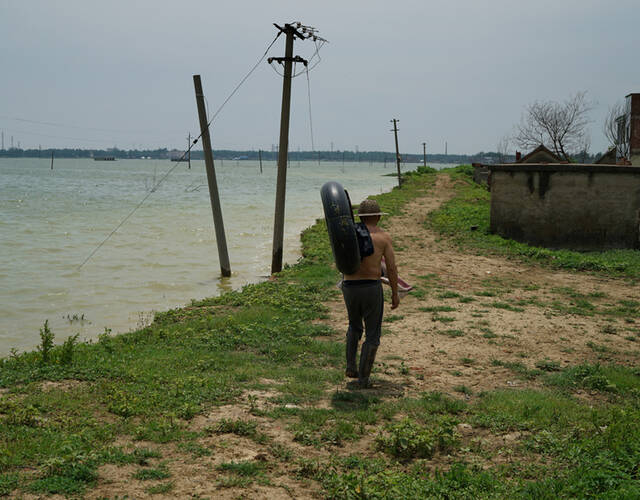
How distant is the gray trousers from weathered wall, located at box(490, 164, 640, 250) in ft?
41.8

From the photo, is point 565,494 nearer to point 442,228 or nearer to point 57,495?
point 57,495

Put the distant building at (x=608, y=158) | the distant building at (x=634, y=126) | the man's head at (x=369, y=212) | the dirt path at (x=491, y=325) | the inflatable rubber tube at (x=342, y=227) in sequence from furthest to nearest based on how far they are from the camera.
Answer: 1. the distant building at (x=608, y=158)
2. the distant building at (x=634, y=126)
3. the dirt path at (x=491, y=325)
4. the man's head at (x=369, y=212)
5. the inflatable rubber tube at (x=342, y=227)

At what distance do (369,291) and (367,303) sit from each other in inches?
5.4

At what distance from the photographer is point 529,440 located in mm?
5027

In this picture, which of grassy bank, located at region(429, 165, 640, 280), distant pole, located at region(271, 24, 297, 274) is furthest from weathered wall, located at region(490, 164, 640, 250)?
distant pole, located at region(271, 24, 297, 274)

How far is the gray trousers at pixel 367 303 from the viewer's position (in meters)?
6.20

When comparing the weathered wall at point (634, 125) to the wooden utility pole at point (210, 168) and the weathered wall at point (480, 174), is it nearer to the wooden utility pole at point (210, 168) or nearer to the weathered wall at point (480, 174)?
the weathered wall at point (480, 174)

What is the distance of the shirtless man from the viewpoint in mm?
6195

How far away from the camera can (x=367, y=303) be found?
20.4 ft

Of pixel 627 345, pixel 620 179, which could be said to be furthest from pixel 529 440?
pixel 620 179

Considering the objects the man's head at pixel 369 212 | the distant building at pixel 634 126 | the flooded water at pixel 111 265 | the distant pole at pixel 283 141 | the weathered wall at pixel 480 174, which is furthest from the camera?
the weathered wall at pixel 480 174

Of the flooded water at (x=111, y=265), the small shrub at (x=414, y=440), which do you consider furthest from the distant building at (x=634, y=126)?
the small shrub at (x=414, y=440)

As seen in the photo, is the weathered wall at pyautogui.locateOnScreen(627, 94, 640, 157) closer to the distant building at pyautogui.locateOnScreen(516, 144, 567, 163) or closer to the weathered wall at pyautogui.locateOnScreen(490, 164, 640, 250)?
the distant building at pyautogui.locateOnScreen(516, 144, 567, 163)

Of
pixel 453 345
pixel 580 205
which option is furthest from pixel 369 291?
pixel 580 205
